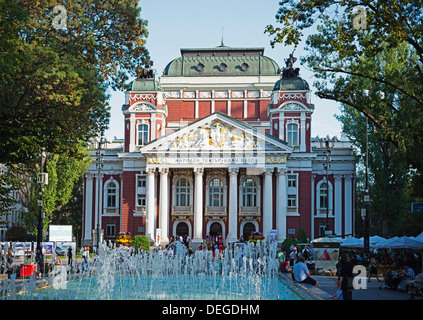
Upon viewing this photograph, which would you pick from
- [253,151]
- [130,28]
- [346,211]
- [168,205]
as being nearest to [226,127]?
[253,151]

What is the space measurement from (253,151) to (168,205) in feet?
33.6

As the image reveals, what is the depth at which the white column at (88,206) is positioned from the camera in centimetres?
6259

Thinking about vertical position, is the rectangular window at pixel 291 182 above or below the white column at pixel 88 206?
above

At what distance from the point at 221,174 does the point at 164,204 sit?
664cm

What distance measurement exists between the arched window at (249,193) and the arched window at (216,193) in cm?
233

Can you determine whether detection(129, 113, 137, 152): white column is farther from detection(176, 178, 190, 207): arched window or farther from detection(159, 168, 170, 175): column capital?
detection(176, 178, 190, 207): arched window

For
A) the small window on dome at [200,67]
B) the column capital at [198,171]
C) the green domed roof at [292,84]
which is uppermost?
the small window on dome at [200,67]

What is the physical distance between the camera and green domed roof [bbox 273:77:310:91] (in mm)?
60719

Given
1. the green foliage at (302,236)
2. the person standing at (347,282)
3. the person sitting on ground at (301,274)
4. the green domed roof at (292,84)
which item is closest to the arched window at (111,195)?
the green foliage at (302,236)

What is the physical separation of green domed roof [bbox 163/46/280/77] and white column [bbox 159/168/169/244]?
15038 millimetres

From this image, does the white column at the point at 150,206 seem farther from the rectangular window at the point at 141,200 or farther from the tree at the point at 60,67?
the tree at the point at 60,67

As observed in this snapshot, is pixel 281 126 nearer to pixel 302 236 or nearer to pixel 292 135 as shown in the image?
pixel 292 135

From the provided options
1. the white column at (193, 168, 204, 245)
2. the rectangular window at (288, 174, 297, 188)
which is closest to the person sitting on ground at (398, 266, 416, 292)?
the white column at (193, 168, 204, 245)
